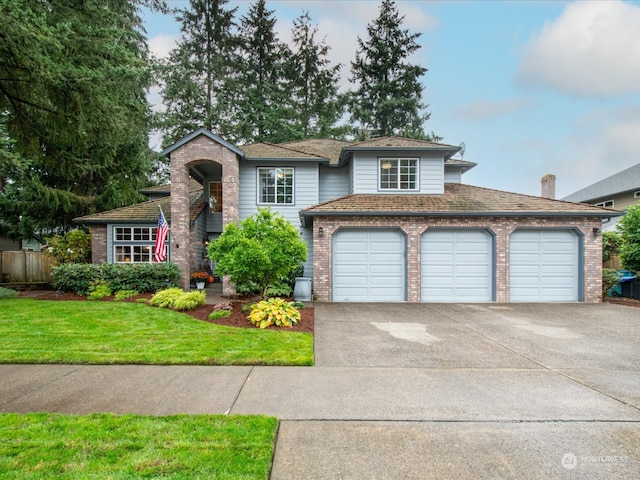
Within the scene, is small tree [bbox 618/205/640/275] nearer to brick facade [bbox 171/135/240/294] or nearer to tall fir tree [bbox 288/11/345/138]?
brick facade [bbox 171/135/240/294]

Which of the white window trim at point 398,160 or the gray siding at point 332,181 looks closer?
the white window trim at point 398,160

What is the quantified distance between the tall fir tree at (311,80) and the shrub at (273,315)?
70.5 ft

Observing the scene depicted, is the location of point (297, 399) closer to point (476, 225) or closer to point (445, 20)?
point (476, 225)

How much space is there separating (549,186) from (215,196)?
58.5 ft

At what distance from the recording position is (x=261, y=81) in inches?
1059

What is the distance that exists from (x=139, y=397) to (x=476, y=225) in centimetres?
1099

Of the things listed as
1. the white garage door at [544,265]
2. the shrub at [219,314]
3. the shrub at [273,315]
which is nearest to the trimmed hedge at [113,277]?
the shrub at [219,314]

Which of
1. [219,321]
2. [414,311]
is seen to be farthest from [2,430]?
[414,311]

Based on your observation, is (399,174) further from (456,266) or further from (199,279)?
(199,279)

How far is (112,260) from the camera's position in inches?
537

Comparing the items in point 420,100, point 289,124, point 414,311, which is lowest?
point 414,311

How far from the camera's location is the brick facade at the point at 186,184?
12.6 meters

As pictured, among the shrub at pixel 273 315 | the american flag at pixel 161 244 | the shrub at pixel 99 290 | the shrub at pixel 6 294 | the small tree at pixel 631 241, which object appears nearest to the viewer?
the shrub at pixel 273 315

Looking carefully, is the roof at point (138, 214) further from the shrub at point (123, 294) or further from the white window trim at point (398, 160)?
the white window trim at point (398, 160)
